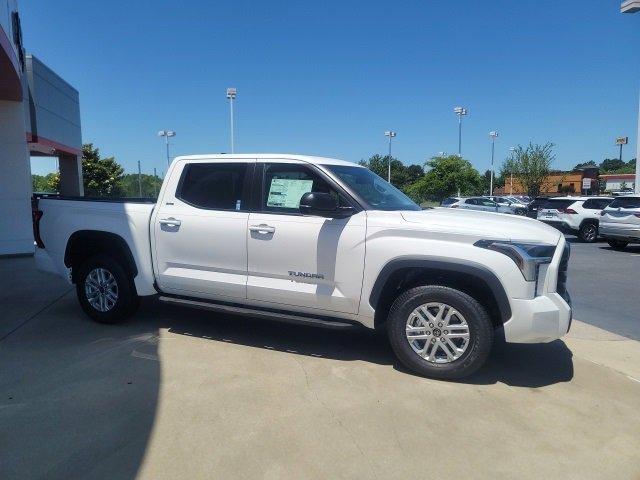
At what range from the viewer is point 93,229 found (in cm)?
550

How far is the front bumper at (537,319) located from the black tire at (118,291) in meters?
3.90

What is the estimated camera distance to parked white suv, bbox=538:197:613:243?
16719 millimetres

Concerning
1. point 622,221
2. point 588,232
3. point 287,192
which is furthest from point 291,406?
point 588,232

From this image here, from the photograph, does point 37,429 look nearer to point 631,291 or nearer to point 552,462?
point 552,462

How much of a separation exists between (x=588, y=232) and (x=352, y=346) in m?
14.9

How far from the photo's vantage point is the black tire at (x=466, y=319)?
400 centimetres

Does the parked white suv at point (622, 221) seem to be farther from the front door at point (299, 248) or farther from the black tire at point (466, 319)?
the front door at point (299, 248)

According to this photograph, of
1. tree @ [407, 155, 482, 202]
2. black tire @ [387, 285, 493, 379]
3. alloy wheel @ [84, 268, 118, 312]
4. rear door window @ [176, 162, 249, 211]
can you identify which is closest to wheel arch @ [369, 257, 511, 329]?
black tire @ [387, 285, 493, 379]

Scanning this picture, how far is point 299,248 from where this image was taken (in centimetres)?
448

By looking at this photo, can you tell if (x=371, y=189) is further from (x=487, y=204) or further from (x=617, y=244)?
(x=487, y=204)

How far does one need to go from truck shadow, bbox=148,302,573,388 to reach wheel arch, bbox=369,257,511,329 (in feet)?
1.69

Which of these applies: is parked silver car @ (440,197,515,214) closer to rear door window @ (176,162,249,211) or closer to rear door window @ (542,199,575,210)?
rear door window @ (542,199,575,210)

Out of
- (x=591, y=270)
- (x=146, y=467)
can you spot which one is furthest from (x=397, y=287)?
(x=591, y=270)

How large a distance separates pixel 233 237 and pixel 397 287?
→ 165 cm
